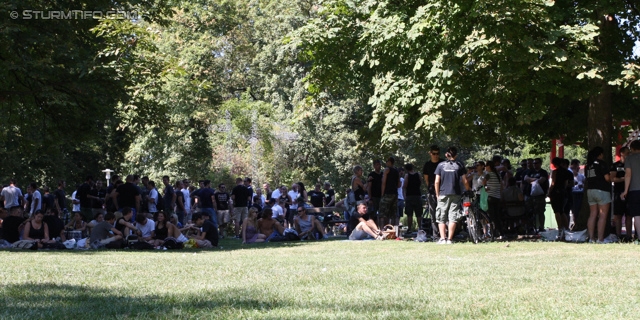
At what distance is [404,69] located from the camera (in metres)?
20.2

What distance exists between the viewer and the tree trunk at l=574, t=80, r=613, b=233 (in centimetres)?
1917

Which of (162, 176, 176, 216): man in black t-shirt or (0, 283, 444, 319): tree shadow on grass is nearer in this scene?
(0, 283, 444, 319): tree shadow on grass

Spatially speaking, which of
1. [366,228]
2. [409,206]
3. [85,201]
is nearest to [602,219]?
[409,206]

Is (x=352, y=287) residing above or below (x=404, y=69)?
below

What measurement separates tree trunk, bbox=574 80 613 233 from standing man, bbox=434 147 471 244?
3.26m

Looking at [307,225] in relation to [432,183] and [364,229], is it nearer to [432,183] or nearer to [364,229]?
[364,229]

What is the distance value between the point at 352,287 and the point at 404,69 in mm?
12120

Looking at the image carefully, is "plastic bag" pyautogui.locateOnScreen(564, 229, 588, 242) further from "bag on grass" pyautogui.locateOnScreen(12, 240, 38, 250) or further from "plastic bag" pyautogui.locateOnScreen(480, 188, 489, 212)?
"bag on grass" pyautogui.locateOnScreen(12, 240, 38, 250)

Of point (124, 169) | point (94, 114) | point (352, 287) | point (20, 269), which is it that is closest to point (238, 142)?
point (124, 169)

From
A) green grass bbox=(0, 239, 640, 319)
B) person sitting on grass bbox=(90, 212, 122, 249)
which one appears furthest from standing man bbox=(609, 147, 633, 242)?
person sitting on grass bbox=(90, 212, 122, 249)

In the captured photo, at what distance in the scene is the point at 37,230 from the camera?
20.0 meters

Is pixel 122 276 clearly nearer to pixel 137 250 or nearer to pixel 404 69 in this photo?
pixel 137 250

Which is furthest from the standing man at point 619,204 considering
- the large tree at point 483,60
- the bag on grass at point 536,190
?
the bag on grass at point 536,190

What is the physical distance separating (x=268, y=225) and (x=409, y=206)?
12.7ft
